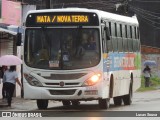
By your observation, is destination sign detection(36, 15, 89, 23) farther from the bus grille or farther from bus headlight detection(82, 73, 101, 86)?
the bus grille

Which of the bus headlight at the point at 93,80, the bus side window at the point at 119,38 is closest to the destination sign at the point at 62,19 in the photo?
the bus headlight at the point at 93,80

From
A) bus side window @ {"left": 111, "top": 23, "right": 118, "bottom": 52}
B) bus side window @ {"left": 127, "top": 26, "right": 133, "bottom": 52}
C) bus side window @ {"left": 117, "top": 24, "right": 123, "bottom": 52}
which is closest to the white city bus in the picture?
bus side window @ {"left": 111, "top": 23, "right": 118, "bottom": 52}

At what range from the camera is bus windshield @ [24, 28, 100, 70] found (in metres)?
19.1

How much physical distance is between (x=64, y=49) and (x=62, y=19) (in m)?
1.02

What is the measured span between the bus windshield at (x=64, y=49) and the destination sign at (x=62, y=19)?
0.20m

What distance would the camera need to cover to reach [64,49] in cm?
1928

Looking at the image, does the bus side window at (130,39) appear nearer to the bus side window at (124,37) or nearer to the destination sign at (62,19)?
the bus side window at (124,37)

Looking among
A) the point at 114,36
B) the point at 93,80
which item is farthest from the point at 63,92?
the point at 114,36

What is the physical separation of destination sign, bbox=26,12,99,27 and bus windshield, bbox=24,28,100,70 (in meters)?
0.20

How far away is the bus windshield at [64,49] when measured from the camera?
1914 cm

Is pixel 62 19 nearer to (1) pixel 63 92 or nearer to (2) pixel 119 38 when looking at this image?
(1) pixel 63 92

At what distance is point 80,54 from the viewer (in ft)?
62.9

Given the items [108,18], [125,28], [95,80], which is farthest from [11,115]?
[125,28]

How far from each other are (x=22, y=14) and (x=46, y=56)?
12975mm
